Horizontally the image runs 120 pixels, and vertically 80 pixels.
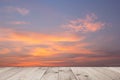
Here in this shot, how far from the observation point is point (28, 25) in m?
4.69

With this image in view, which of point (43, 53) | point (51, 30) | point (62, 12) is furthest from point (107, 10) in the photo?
point (43, 53)

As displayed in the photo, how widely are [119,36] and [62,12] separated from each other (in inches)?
50.6

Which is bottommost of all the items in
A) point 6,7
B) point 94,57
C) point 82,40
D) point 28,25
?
point 94,57

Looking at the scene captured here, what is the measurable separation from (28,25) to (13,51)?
1.99ft

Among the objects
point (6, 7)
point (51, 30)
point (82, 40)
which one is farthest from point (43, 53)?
point (6, 7)

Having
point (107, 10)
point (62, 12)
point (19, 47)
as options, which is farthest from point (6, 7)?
point (107, 10)

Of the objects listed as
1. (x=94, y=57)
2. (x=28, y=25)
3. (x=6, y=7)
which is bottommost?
(x=94, y=57)

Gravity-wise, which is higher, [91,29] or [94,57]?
[91,29]

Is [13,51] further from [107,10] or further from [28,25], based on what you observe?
[107,10]

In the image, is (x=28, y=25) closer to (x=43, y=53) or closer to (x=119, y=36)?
(x=43, y=53)

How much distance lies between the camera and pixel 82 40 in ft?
15.7

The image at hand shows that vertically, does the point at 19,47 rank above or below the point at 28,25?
below

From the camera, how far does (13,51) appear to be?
4625 mm

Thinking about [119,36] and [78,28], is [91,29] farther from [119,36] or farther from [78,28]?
[119,36]
